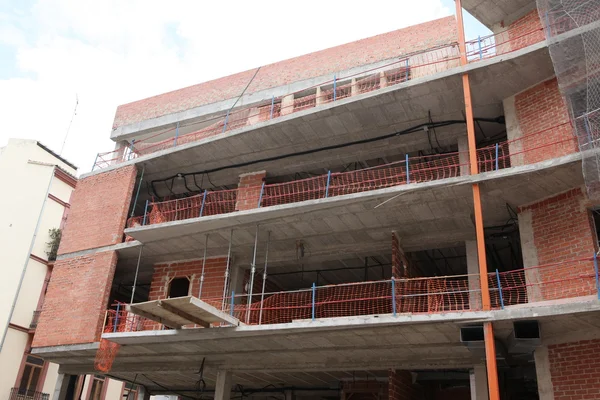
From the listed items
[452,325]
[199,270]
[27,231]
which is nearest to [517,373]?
[452,325]

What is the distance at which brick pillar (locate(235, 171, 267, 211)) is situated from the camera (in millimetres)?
16969

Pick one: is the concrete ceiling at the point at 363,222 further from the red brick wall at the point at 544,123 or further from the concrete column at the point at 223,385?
the concrete column at the point at 223,385

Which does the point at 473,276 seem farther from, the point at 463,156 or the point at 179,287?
the point at 179,287

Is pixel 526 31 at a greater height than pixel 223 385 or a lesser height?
greater

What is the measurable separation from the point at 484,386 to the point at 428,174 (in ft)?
19.5

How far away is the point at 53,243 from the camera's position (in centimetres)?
2750

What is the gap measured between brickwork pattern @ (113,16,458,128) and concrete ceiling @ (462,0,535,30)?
233 centimetres

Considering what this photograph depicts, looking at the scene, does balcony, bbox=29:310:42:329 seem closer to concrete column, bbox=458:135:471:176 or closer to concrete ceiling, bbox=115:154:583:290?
concrete ceiling, bbox=115:154:583:290

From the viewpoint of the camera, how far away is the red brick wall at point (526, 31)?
13.1 m

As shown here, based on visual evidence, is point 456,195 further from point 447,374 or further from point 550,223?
point 447,374

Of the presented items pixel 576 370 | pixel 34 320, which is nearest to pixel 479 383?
pixel 576 370

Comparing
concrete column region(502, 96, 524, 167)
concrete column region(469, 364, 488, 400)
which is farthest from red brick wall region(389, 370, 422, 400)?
concrete column region(502, 96, 524, 167)

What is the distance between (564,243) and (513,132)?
117 inches

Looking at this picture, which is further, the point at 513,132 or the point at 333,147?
the point at 333,147
